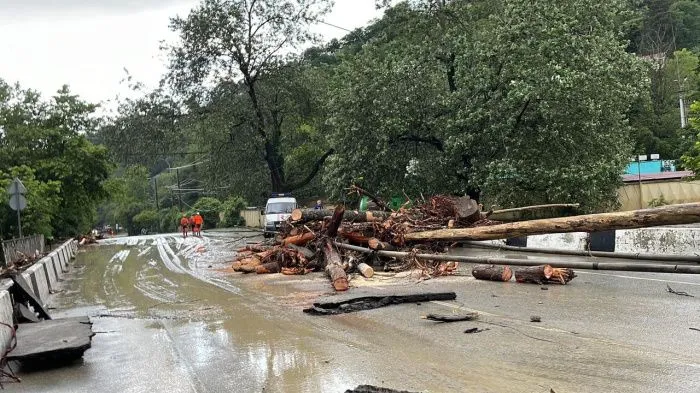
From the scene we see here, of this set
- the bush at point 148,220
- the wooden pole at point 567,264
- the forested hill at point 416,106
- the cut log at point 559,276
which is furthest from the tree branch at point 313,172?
the bush at point 148,220

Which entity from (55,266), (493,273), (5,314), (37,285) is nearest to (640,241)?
(493,273)

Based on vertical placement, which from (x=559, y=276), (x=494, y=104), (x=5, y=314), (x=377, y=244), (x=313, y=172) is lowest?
(x=559, y=276)

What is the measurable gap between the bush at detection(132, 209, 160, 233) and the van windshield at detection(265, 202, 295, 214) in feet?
223

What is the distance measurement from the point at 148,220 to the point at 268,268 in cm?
8334

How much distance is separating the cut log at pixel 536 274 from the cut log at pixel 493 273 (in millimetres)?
306

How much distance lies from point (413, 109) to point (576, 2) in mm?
7093

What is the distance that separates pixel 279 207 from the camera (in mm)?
29438

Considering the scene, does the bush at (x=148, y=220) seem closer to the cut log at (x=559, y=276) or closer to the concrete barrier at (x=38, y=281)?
the concrete barrier at (x=38, y=281)

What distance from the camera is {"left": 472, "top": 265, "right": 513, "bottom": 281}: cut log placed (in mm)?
11258

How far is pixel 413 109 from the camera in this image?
75.7 ft

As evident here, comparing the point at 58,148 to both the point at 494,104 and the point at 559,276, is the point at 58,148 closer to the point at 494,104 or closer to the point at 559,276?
the point at 494,104

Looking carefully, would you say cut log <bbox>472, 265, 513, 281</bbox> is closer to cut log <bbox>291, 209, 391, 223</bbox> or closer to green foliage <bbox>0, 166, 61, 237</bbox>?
cut log <bbox>291, 209, 391, 223</bbox>

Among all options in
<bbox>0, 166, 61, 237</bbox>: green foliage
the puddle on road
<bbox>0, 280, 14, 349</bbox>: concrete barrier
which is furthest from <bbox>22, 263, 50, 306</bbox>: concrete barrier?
<bbox>0, 166, 61, 237</bbox>: green foliage

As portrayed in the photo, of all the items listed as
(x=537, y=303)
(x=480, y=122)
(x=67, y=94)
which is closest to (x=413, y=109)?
(x=480, y=122)
